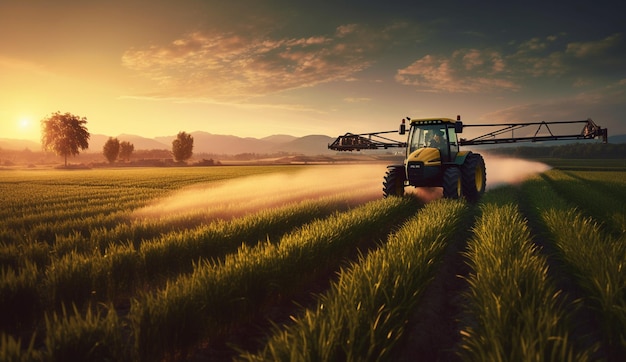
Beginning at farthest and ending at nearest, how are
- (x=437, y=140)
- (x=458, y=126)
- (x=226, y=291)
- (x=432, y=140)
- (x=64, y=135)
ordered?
(x=64, y=135)
(x=432, y=140)
(x=437, y=140)
(x=458, y=126)
(x=226, y=291)

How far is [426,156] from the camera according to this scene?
13352mm

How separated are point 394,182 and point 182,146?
9004cm

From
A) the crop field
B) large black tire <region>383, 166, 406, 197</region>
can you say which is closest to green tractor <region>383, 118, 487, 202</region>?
large black tire <region>383, 166, 406, 197</region>

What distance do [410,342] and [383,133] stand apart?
13.1 meters

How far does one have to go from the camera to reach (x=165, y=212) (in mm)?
14125

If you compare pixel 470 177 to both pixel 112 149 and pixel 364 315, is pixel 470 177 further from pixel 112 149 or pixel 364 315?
pixel 112 149

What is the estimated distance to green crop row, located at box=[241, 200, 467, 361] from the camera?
3119 millimetres

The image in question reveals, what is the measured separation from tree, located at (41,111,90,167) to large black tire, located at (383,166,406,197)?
86141 millimetres

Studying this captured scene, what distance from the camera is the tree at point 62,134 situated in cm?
7831

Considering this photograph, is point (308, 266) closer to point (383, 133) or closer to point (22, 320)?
point (22, 320)

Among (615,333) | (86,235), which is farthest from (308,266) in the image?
(86,235)

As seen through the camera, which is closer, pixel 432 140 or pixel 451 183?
pixel 451 183

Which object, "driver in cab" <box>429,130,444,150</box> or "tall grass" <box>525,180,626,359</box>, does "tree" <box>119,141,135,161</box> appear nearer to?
"driver in cab" <box>429,130,444,150</box>

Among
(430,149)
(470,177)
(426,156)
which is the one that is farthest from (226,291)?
(470,177)
